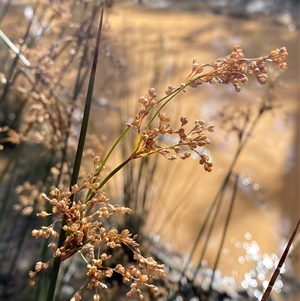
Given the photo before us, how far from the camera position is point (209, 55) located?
2721mm

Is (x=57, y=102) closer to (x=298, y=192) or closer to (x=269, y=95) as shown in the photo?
(x=269, y=95)

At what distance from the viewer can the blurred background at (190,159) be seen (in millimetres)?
1149

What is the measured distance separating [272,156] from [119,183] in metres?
0.67

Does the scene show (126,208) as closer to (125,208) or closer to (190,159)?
(125,208)

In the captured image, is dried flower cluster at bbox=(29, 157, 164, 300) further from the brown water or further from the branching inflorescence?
the brown water

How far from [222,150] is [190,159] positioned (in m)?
0.13

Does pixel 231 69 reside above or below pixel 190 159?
above

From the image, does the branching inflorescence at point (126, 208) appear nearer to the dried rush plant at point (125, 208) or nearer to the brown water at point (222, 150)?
the dried rush plant at point (125, 208)

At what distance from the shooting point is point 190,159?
2.06 meters

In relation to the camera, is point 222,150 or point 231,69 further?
point 222,150

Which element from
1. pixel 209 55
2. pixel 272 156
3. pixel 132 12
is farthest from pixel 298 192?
pixel 132 12

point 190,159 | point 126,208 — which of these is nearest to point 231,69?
point 126,208

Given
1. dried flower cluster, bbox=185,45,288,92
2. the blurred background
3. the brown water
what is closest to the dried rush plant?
dried flower cluster, bbox=185,45,288,92

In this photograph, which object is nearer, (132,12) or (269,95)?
(269,95)
